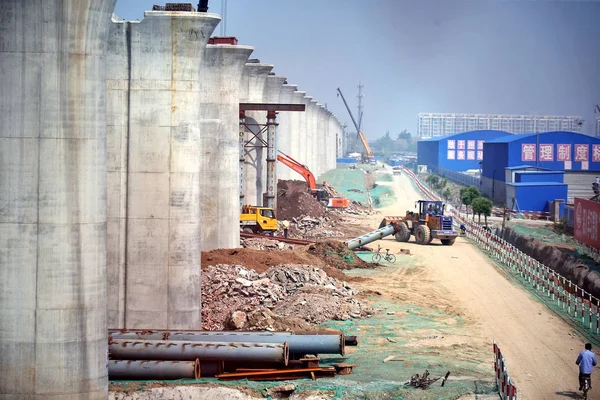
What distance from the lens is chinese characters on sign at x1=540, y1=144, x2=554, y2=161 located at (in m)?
91.3

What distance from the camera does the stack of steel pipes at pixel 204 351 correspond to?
65.8 ft

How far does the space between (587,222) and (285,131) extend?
36.0 meters

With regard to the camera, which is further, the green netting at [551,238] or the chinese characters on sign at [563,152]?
the chinese characters on sign at [563,152]

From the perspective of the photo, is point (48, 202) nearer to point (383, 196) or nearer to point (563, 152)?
point (383, 196)

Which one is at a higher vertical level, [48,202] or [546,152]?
[546,152]

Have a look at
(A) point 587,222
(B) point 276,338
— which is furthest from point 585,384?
(A) point 587,222

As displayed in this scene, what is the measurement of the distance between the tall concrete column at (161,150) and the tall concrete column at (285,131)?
1760 inches

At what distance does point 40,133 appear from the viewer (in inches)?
688

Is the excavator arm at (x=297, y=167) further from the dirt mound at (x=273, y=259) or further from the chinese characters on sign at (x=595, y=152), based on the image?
the chinese characters on sign at (x=595, y=152)

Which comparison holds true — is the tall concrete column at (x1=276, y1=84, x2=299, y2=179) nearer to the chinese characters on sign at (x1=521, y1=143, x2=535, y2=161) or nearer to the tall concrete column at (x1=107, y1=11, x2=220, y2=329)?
the chinese characters on sign at (x1=521, y1=143, x2=535, y2=161)

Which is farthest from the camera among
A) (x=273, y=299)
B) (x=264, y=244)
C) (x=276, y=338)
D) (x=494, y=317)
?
(x=264, y=244)

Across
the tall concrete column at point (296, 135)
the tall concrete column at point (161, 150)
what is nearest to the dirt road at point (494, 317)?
the tall concrete column at point (161, 150)

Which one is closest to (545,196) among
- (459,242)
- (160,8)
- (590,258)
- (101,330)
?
(459,242)

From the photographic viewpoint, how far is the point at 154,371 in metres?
20.0
